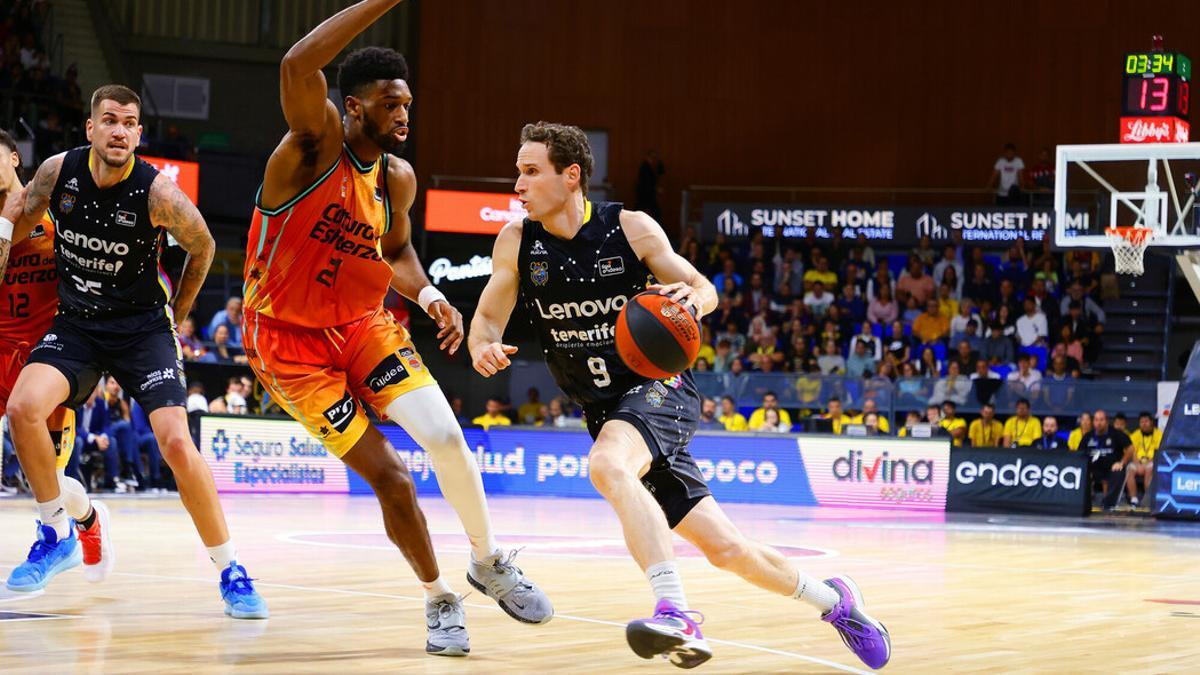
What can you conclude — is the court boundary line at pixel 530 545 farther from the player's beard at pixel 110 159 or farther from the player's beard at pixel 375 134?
the player's beard at pixel 375 134

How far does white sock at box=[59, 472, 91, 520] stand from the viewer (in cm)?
743

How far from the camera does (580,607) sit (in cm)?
738

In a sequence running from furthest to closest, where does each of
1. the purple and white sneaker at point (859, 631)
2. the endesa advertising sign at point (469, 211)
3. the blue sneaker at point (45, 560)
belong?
the endesa advertising sign at point (469, 211), the blue sneaker at point (45, 560), the purple and white sneaker at point (859, 631)

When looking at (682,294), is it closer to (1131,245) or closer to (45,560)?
(45,560)

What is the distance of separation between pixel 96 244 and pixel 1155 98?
13964 mm

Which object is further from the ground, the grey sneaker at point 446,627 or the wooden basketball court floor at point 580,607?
the grey sneaker at point 446,627

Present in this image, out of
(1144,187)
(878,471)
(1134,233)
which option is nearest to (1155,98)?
(1144,187)

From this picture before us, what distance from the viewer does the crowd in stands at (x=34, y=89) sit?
21.7 metres

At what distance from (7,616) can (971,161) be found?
81.3 ft

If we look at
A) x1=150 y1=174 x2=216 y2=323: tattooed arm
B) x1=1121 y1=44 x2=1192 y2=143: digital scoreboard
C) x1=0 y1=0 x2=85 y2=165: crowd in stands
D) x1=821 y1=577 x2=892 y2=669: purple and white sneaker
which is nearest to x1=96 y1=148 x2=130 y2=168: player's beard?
x1=150 y1=174 x2=216 y2=323: tattooed arm

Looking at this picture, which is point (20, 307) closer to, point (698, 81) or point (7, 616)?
point (7, 616)

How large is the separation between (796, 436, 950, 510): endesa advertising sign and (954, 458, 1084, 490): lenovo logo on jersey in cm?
28

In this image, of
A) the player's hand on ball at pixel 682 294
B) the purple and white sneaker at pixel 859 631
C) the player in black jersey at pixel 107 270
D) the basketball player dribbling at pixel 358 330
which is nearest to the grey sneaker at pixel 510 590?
the basketball player dribbling at pixel 358 330

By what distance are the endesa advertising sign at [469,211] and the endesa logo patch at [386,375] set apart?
20.2 metres
